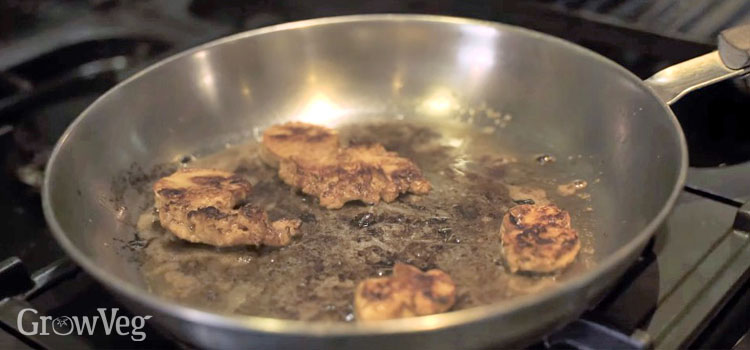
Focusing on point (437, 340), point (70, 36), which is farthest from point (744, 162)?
point (70, 36)

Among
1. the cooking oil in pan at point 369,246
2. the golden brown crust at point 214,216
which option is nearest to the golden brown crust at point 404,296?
the cooking oil in pan at point 369,246

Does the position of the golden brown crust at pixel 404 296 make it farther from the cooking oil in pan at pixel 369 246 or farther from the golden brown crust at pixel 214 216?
the golden brown crust at pixel 214 216

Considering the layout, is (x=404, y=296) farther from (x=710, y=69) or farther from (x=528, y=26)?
(x=528, y=26)

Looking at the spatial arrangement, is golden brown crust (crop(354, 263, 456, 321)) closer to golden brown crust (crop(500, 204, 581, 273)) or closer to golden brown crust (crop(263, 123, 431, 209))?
golden brown crust (crop(500, 204, 581, 273))

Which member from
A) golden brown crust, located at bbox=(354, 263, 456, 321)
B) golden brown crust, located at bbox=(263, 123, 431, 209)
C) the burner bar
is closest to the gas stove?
the burner bar

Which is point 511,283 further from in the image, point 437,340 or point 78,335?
point 78,335

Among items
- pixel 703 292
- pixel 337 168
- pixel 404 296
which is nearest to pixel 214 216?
pixel 337 168
